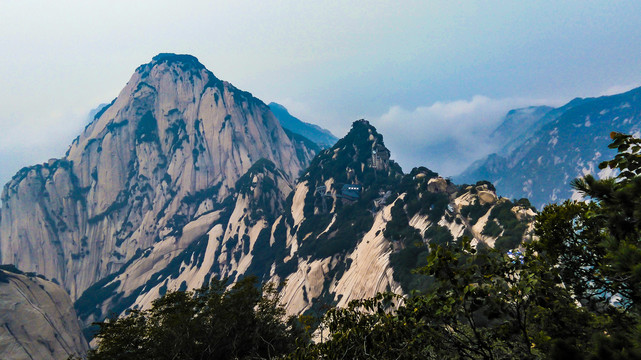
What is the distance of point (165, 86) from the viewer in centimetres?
16612

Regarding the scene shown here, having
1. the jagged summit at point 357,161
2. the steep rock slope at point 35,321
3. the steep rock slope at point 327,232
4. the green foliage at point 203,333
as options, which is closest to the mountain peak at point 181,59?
the steep rock slope at point 327,232

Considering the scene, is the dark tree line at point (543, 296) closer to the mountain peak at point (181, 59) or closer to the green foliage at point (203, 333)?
the green foliage at point (203, 333)

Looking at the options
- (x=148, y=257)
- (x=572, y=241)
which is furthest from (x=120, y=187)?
(x=572, y=241)

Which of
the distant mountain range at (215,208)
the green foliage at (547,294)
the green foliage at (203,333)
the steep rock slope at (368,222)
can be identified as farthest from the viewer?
the distant mountain range at (215,208)

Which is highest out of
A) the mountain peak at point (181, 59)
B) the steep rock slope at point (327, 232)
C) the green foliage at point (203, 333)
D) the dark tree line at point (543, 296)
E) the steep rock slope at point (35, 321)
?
the mountain peak at point (181, 59)

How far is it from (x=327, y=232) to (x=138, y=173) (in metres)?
116

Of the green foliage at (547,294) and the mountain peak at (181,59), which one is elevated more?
the mountain peak at (181,59)

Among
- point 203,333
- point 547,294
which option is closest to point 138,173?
point 203,333

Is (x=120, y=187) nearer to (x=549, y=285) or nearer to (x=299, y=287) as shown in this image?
(x=299, y=287)

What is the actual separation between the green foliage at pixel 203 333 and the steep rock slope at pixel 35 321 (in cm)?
5138

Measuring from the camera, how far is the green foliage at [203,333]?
51.9ft

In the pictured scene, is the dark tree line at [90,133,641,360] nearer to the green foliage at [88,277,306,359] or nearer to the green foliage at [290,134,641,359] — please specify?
the green foliage at [290,134,641,359]

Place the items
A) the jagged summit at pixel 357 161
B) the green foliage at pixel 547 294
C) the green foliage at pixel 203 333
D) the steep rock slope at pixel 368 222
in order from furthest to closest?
1. the jagged summit at pixel 357 161
2. the steep rock slope at pixel 368 222
3. the green foliage at pixel 203 333
4. the green foliage at pixel 547 294

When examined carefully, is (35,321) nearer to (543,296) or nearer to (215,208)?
A: (215,208)
